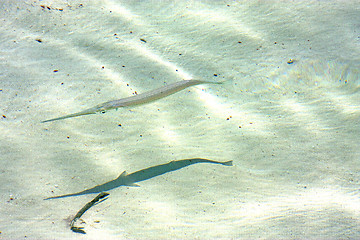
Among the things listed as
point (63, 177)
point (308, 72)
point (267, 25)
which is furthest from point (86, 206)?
point (267, 25)

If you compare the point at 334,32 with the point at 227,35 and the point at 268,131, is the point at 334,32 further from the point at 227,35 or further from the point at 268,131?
the point at 268,131

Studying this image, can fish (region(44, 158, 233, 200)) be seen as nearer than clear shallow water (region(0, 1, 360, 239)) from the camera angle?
No

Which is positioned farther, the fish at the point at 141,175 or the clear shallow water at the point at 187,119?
the fish at the point at 141,175

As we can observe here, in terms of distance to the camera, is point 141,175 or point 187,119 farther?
point 187,119

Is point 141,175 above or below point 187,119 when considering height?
below
